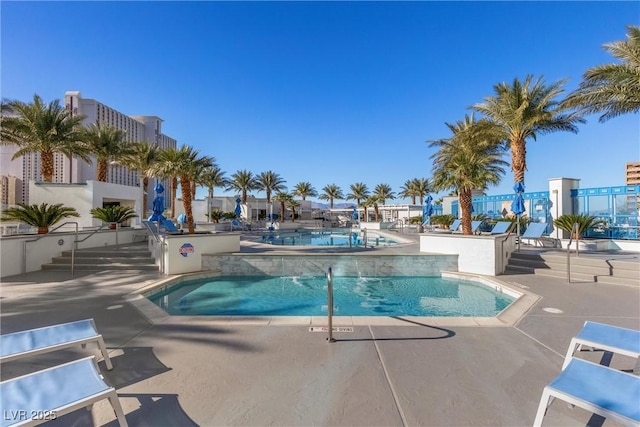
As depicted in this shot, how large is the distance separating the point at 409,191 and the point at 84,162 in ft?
158

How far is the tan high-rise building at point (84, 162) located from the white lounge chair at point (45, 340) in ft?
45.9

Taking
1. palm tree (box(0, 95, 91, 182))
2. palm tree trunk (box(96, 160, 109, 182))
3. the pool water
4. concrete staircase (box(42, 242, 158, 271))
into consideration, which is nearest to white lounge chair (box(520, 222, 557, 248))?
the pool water

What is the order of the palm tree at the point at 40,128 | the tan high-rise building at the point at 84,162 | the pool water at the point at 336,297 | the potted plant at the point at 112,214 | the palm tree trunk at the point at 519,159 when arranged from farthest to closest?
the tan high-rise building at the point at 84,162 < the palm tree trunk at the point at 519,159 < the palm tree at the point at 40,128 < the potted plant at the point at 112,214 < the pool water at the point at 336,297

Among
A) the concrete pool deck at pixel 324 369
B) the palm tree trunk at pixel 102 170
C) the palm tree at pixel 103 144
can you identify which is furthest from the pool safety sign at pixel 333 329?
the palm tree trunk at pixel 102 170

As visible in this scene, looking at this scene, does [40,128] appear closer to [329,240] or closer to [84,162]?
[329,240]

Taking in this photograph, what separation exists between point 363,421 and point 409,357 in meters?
1.23

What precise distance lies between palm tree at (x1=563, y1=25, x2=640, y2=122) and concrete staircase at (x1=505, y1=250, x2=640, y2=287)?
565 cm

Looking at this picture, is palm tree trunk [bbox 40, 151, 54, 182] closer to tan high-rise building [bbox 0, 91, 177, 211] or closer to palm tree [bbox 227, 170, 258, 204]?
tan high-rise building [bbox 0, 91, 177, 211]

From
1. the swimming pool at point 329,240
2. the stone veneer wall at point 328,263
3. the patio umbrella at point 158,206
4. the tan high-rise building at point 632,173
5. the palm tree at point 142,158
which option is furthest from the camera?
the tan high-rise building at point 632,173

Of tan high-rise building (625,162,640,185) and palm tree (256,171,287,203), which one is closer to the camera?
palm tree (256,171,287,203)

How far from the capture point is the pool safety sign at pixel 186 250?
333 inches

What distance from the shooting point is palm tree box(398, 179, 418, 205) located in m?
37.8

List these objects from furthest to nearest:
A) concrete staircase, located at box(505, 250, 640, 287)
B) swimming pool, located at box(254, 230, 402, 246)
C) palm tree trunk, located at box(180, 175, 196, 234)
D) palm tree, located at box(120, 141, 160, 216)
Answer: palm tree, located at box(120, 141, 160, 216)
swimming pool, located at box(254, 230, 402, 246)
palm tree trunk, located at box(180, 175, 196, 234)
concrete staircase, located at box(505, 250, 640, 287)

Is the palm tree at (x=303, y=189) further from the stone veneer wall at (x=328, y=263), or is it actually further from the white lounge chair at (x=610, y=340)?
the white lounge chair at (x=610, y=340)
